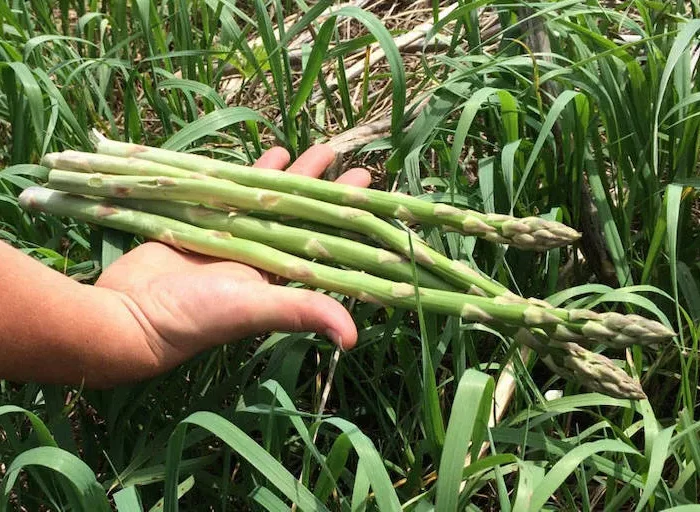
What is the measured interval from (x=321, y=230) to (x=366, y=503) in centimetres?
62

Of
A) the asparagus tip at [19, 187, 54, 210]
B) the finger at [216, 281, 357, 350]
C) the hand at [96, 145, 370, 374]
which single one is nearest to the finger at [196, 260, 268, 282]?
the hand at [96, 145, 370, 374]

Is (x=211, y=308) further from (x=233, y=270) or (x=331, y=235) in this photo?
(x=331, y=235)

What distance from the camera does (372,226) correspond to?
69.6 inches

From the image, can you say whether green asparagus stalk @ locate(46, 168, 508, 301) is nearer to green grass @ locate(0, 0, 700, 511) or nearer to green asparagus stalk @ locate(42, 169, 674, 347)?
green asparagus stalk @ locate(42, 169, 674, 347)

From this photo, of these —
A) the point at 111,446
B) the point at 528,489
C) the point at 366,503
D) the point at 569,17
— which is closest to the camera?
the point at 528,489

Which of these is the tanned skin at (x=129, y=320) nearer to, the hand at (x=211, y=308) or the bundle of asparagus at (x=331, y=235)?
the hand at (x=211, y=308)

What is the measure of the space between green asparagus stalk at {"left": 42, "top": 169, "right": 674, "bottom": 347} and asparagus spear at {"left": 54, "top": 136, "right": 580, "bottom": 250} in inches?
1.4

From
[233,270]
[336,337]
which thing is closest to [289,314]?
[336,337]

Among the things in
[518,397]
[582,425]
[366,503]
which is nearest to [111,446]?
[366,503]

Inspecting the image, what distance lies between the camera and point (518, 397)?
177 cm

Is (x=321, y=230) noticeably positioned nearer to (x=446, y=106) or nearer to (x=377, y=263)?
(x=377, y=263)

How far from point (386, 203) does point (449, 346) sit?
1.37ft

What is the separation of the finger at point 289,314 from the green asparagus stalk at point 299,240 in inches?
6.8

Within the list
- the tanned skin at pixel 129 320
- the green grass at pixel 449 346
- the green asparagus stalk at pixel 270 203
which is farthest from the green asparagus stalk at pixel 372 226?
the tanned skin at pixel 129 320
